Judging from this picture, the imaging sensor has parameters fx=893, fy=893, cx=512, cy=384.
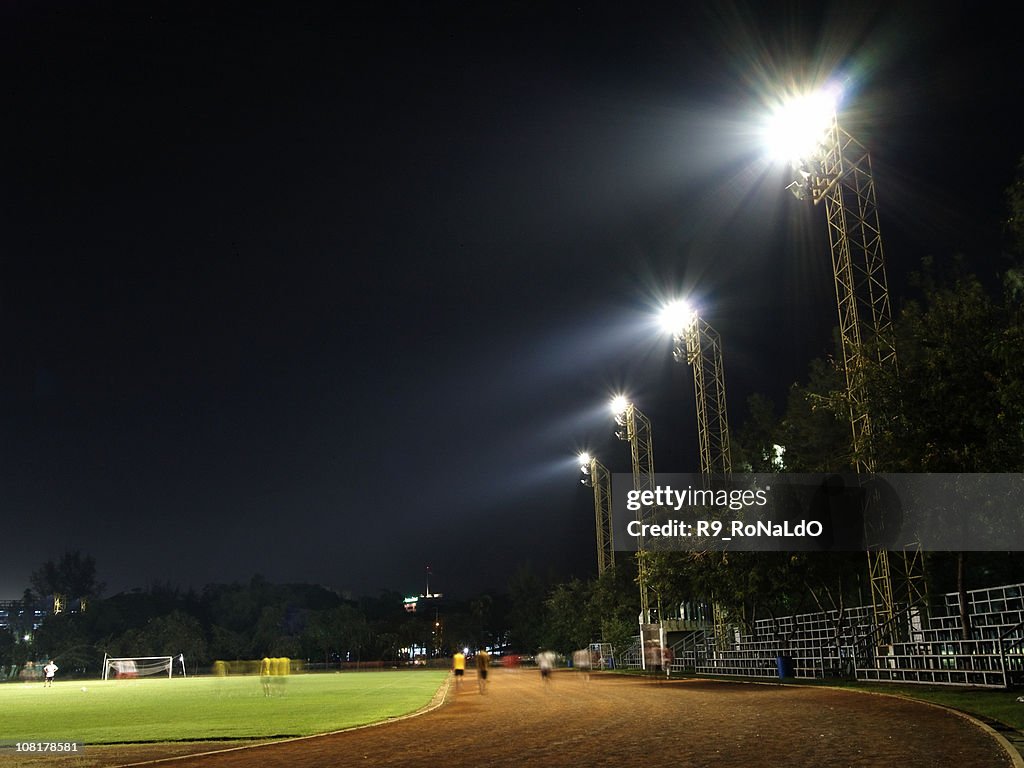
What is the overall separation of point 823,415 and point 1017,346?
39.0 meters

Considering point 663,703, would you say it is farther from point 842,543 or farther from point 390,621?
point 390,621

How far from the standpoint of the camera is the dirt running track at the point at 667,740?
11672 mm

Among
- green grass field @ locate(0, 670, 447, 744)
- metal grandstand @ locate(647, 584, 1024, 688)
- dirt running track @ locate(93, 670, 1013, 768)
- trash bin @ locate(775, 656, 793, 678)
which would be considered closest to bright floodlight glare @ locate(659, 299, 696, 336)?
metal grandstand @ locate(647, 584, 1024, 688)

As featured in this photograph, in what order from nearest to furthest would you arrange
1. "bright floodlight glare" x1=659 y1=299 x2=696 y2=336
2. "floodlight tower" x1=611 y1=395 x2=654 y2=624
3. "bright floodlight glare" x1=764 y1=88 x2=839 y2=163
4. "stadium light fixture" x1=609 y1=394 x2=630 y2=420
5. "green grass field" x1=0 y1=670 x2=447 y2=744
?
"green grass field" x1=0 y1=670 x2=447 y2=744, "bright floodlight glare" x1=764 y1=88 x2=839 y2=163, "bright floodlight glare" x1=659 y1=299 x2=696 y2=336, "floodlight tower" x1=611 y1=395 x2=654 y2=624, "stadium light fixture" x1=609 y1=394 x2=630 y2=420

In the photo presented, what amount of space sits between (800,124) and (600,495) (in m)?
51.9

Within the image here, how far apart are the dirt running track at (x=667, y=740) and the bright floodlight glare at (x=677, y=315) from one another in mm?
29076

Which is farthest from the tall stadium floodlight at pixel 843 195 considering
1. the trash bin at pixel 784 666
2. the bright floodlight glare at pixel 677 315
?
the bright floodlight glare at pixel 677 315

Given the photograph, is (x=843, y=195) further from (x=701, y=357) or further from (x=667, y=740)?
(x=667, y=740)

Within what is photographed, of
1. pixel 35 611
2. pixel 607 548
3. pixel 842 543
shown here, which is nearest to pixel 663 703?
pixel 842 543

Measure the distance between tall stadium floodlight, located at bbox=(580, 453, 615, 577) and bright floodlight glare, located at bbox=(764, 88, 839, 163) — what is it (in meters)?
45.5

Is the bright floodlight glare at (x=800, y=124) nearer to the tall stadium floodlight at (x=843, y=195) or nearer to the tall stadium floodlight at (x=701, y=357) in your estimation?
the tall stadium floodlight at (x=843, y=195)

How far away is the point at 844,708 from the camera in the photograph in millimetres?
19203

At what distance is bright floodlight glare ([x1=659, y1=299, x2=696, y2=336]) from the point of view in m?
48.8

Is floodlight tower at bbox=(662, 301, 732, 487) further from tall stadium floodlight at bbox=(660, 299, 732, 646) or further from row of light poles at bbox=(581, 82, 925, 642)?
row of light poles at bbox=(581, 82, 925, 642)
